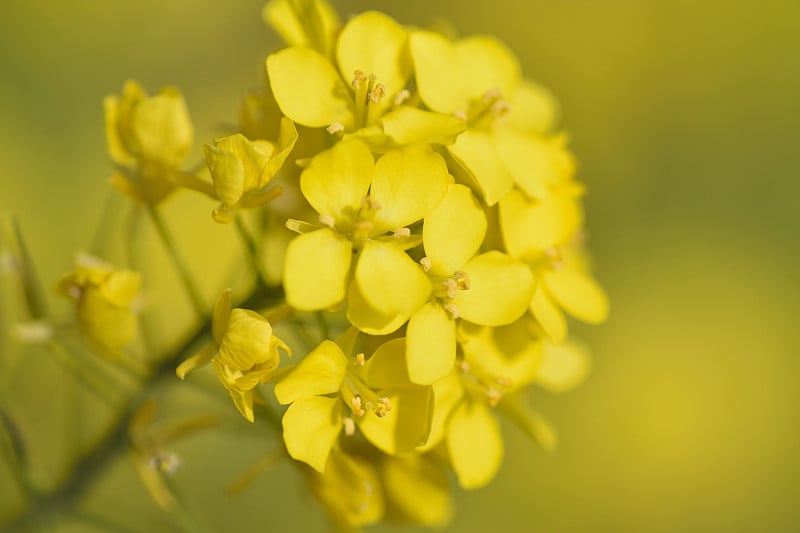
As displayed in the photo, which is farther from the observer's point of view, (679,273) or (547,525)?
(679,273)

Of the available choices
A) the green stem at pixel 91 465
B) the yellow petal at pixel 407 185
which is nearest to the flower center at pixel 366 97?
the yellow petal at pixel 407 185

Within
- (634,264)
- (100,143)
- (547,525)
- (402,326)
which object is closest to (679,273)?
(634,264)

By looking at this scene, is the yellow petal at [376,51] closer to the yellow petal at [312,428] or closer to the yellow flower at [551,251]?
the yellow flower at [551,251]

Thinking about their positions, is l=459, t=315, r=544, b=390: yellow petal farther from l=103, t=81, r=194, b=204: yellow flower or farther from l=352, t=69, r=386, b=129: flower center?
l=103, t=81, r=194, b=204: yellow flower

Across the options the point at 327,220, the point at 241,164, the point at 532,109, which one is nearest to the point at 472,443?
the point at 327,220

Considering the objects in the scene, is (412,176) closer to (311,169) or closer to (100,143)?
(311,169)

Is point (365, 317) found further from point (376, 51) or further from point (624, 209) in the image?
point (624, 209)
